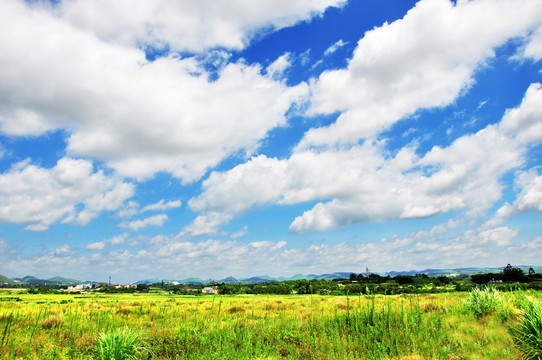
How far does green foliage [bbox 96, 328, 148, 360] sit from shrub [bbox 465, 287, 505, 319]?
14.0m

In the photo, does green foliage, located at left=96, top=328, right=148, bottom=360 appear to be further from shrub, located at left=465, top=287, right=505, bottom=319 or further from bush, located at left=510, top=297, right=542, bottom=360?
shrub, located at left=465, top=287, right=505, bottom=319

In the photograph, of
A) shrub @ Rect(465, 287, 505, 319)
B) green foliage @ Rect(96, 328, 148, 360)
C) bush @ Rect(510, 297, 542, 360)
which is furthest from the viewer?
shrub @ Rect(465, 287, 505, 319)

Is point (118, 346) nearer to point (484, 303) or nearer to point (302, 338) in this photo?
point (302, 338)

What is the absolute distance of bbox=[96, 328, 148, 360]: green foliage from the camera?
1186 cm

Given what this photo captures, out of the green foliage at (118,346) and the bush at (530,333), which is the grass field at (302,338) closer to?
the green foliage at (118,346)

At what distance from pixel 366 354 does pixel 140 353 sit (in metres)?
8.83

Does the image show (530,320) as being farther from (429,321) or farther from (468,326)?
(429,321)

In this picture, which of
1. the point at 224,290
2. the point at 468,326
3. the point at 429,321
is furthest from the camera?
the point at 224,290

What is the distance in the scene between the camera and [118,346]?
39.7 feet

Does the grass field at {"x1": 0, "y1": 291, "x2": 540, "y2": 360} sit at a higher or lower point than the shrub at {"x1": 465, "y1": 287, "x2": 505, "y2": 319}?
lower

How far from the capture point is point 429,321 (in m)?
14.7

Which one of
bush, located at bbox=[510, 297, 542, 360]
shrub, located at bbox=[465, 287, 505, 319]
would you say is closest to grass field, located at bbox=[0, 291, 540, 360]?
shrub, located at bbox=[465, 287, 505, 319]

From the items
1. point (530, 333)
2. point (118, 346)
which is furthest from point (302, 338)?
point (530, 333)

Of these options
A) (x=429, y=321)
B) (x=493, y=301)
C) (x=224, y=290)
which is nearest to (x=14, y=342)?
(x=429, y=321)
